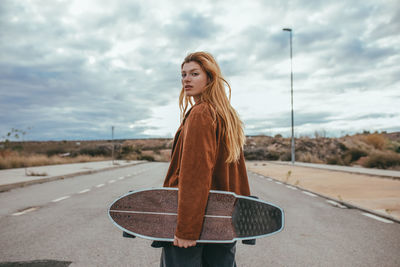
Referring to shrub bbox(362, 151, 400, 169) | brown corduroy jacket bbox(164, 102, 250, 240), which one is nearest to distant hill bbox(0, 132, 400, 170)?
shrub bbox(362, 151, 400, 169)

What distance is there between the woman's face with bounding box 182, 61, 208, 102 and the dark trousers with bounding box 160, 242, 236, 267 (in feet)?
2.91

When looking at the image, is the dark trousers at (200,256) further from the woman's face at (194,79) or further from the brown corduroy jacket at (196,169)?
the woman's face at (194,79)

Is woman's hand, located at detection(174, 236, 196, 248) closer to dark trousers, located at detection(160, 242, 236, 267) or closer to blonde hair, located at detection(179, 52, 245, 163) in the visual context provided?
dark trousers, located at detection(160, 242, 236, 267)

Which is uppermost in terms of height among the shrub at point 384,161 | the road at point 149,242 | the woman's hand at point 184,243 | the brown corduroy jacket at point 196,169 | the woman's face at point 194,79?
the woman's face at point 194,79

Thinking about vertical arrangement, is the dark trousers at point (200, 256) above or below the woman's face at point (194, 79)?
below

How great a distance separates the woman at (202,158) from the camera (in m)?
1.71

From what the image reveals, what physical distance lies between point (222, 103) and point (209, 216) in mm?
660

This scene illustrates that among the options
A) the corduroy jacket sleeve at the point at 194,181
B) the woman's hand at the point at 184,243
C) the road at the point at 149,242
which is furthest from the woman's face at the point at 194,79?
the road at the point at 149,242

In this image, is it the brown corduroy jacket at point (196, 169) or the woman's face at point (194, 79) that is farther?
the woman's face at point (194, 79)

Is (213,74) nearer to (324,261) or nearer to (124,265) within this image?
(124,265)

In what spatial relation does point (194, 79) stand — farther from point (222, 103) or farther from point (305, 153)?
point (305, 153)

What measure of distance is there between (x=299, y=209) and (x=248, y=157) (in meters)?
37.3

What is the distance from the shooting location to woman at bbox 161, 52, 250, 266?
67.3 inches

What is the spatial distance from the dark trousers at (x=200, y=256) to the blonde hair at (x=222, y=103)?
0.52 metres
